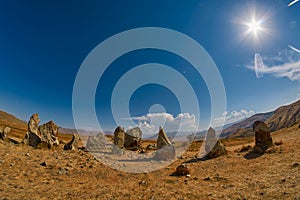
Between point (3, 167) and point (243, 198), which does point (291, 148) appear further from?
point (3, 167)

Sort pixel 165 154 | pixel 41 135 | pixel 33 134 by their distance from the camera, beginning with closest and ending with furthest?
pixel 165 154 → pixel 33 134 → pixel 41 135

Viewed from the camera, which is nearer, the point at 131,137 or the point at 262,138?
the point at 262,138

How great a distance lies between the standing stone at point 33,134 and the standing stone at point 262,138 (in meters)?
24.0

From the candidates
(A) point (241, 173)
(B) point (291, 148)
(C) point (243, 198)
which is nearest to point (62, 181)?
(C) point (243, 198)

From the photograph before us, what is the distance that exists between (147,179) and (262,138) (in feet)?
45.0

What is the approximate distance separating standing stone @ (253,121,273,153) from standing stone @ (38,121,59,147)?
2294 centimetres

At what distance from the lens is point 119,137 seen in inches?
1232

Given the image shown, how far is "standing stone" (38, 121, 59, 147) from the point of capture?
26.4 m

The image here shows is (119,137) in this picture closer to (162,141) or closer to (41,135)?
(162,141)

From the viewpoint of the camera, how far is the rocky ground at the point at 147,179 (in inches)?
448

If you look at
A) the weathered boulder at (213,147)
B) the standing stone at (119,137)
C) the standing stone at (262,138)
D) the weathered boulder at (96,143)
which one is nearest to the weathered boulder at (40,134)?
the weathered boulder at (96,143)

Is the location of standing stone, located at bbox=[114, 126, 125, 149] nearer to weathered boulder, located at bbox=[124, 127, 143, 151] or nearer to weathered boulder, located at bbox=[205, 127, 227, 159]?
weathered boulder, located at bbox=[124, 127, 143, 151]

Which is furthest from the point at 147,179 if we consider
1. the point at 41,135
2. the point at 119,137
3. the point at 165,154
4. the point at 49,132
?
the point at 49,132

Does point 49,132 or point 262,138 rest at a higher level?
point 49,132
